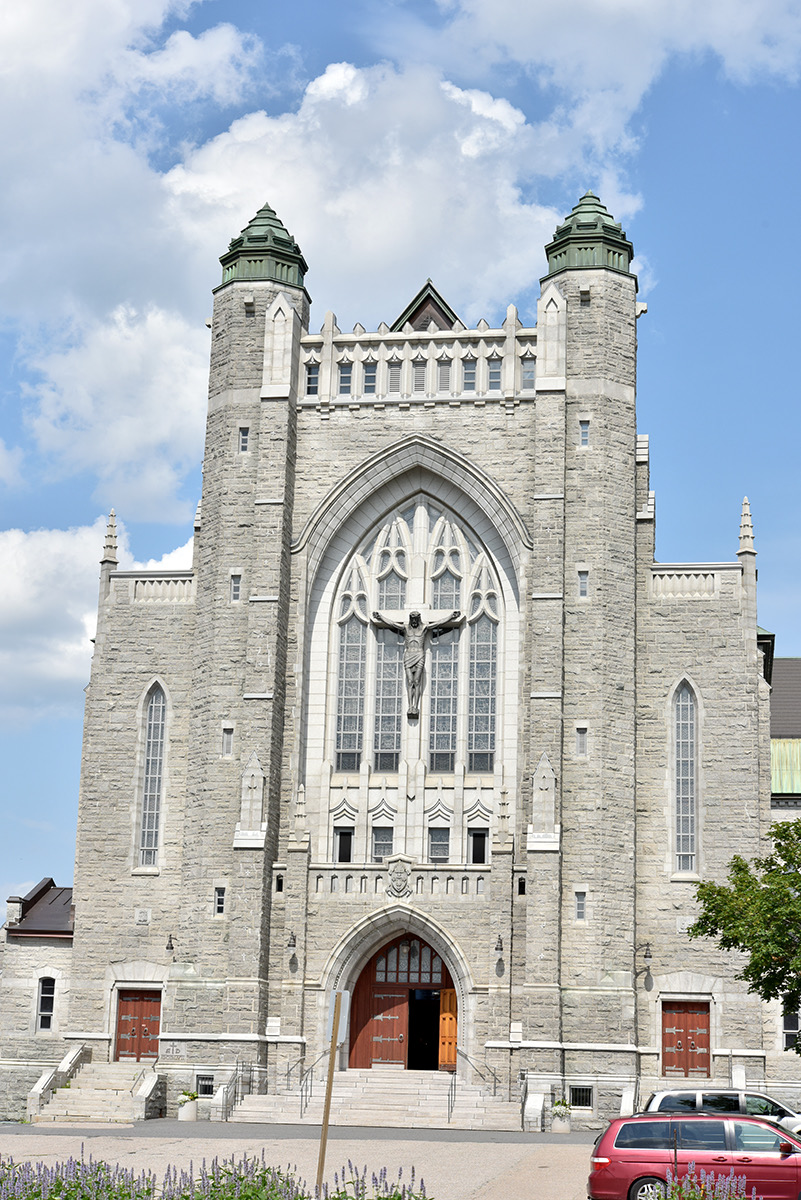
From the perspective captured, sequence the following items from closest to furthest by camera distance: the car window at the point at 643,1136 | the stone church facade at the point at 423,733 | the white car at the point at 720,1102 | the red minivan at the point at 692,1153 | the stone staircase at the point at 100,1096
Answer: the red minivan at the point at 692,1153 < the car window at the point at 643,1136 < the white car at the point at 720,1102 < the stone staircase at the point at 100,1096 < the stone church facade at the point at 423,733

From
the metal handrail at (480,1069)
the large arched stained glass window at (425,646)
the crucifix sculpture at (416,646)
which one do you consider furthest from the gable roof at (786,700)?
the metal handrail at (480,1069)

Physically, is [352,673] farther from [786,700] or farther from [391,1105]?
[786,700]

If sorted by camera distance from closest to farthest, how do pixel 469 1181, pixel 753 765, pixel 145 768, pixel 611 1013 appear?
pixel 469 1181 → pixel 611 1013 → pixel 753 765 → pixel 145 768

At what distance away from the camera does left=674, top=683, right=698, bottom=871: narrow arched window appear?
36156mm

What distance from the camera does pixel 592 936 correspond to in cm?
3438

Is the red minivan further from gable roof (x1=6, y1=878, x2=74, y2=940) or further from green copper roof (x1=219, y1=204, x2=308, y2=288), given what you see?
green copper roof (x1=219, y1=204, x2=308, y2=288)

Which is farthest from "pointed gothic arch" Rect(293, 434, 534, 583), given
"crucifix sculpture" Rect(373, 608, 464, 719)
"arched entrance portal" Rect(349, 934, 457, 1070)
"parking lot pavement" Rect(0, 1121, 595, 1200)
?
"parking lot pavement" Rect(0, 1121, 595, 1200)

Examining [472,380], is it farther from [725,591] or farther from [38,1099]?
[38,1099]

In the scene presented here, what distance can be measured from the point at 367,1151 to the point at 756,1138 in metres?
8.22

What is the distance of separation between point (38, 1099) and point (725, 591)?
776 inches

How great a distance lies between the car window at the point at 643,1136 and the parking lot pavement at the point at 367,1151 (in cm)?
126

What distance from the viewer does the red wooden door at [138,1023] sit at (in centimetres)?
3712

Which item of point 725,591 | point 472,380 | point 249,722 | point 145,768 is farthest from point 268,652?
point 725,591

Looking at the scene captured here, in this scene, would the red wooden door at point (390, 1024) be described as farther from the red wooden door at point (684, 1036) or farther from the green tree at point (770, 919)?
the green tree at point (770, 919)
